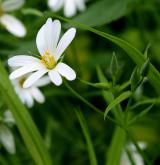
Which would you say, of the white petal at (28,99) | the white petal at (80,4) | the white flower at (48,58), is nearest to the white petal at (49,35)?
the white flower at (48,58)

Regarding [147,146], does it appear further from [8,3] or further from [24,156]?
[8,3]

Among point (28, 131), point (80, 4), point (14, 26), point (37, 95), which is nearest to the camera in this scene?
point (28, 131)

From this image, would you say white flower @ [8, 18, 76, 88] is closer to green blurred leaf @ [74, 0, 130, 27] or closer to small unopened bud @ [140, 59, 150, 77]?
small unopened bud @ [140, 59, 150, 77]

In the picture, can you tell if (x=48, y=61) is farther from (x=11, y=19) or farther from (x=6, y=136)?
(x=11, y=19)

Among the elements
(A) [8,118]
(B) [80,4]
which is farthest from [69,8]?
(A) [8,118]

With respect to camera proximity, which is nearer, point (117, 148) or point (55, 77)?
point (55, 77)

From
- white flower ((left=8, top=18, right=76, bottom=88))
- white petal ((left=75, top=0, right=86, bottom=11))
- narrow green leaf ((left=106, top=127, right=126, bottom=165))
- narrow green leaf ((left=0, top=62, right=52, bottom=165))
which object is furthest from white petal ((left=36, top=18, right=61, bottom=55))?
white petal ((left=75, top=0, right=86, bottom=11))
